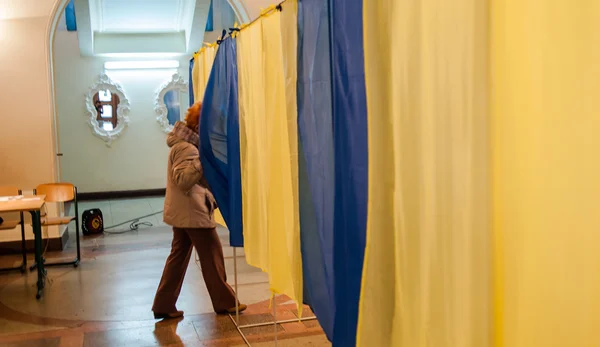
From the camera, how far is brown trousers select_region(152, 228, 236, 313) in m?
4.39

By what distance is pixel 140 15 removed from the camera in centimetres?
1075

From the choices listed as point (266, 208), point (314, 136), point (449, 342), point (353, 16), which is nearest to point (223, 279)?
point (266, 208)

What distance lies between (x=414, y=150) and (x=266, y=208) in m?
1.66

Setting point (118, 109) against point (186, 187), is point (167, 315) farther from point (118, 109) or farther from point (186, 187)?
point (118, 109)

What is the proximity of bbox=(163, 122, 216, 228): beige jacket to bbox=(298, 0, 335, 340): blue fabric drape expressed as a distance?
1580 millimetres

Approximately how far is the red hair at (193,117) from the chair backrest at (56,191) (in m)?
2.84

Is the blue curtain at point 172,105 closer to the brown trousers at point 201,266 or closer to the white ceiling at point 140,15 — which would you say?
the white ceiling at point 140,15

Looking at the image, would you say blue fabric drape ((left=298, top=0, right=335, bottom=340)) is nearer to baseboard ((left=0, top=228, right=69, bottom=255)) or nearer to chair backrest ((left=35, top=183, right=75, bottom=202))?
chair backrest ((left=35, top=183, right=75, bottom=202))

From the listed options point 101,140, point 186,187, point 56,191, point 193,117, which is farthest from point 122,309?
point 101,140

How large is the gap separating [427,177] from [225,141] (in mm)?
2457

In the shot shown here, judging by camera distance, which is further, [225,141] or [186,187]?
[186,187]

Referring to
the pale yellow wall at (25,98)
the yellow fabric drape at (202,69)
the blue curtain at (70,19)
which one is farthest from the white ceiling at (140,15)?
the yellow fabric drape at (202,69)

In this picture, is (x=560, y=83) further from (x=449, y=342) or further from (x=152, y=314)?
(x=152, y=314)

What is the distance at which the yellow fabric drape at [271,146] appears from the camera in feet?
8.93
